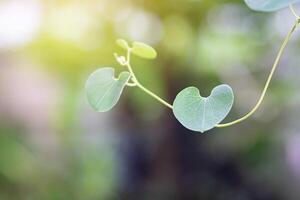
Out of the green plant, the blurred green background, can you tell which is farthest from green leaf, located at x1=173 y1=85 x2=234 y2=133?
the blurred green background

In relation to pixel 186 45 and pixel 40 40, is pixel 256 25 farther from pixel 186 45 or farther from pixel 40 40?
pixel 40 40

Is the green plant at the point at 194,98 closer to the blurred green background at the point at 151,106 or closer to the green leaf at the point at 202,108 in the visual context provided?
the green leaf at the point at 202,108

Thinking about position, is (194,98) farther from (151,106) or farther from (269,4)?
(151,106)

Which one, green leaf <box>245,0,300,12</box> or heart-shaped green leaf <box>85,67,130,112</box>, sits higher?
green leaf <box>245,0,300,12</box>

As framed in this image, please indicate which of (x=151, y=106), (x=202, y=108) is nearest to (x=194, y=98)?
(x=202, y=108)

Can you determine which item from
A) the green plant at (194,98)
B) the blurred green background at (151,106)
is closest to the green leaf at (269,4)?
the green plant at (194,98)

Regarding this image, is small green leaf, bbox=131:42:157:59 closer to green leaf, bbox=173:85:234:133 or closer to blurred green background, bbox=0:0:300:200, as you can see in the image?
green leaf, bbox=173:85:234:133

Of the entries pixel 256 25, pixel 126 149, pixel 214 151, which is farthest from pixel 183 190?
pixel 256 25
